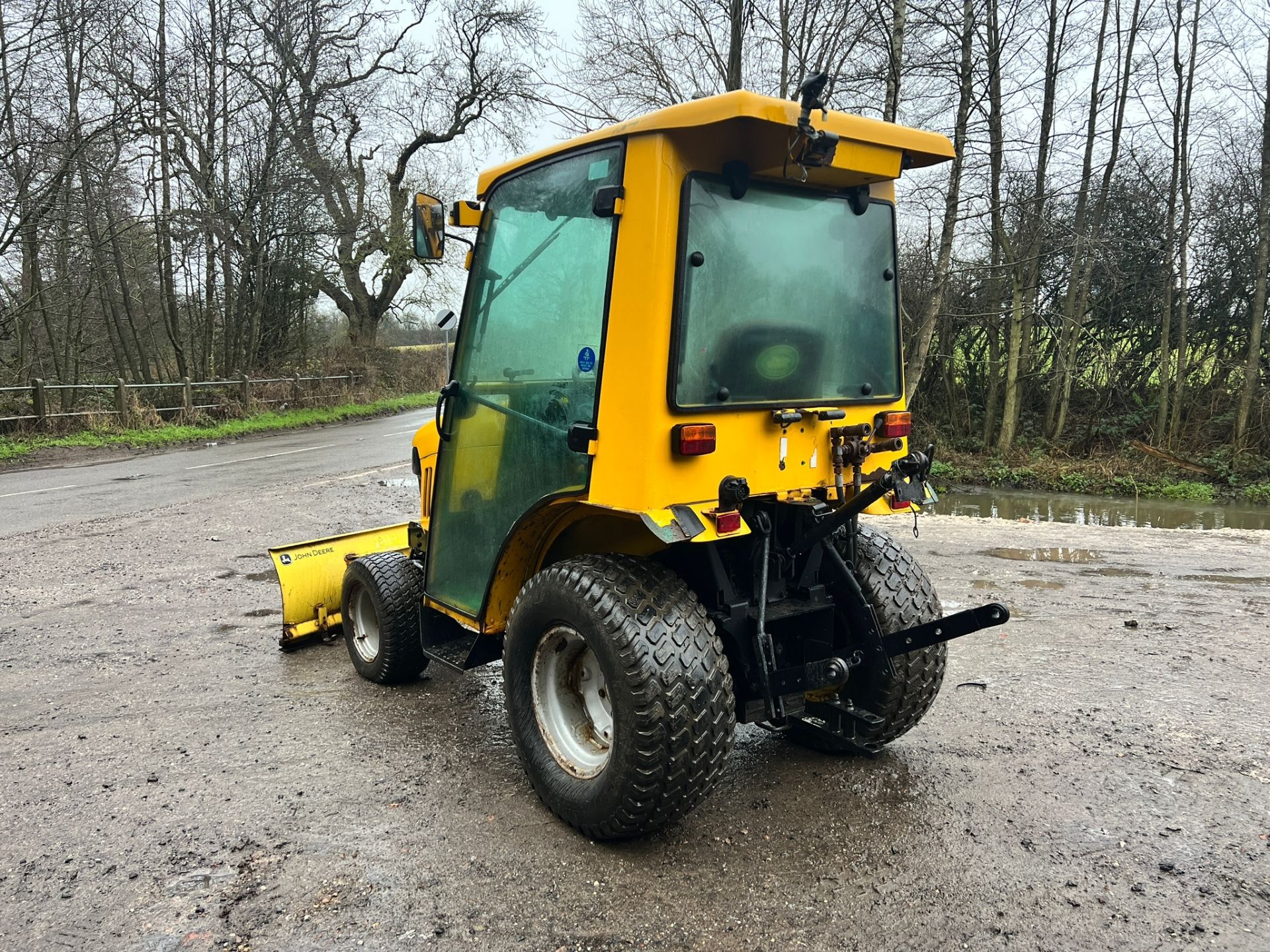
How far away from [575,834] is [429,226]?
2.32 m

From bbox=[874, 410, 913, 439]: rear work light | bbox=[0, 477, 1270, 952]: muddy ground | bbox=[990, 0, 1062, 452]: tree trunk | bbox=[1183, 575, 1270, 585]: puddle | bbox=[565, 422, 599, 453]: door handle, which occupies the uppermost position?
bbox=[990, 0, 1062, 452]: tree trunk

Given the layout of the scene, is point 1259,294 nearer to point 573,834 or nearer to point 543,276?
point 543,276

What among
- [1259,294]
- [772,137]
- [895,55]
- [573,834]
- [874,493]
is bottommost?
[573,834]

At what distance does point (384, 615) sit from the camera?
4113 millimetres

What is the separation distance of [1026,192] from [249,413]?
1710 cm

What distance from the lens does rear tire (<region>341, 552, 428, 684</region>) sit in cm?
412

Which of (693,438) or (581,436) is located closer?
(693,438)

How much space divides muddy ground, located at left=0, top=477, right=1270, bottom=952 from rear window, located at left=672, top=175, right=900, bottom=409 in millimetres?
1487

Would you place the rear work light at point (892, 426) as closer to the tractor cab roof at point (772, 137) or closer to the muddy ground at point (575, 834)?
the tractor cab roof at point (772, 137)

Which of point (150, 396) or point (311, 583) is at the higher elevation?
point (150, 396)

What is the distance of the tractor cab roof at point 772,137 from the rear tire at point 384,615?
214 centimetres

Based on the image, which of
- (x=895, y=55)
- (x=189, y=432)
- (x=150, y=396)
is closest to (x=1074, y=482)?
(x=895, y=55)

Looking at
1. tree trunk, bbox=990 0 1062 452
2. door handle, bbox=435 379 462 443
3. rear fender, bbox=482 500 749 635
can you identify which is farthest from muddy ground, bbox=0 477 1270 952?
tree trunk, bbox=990 0 1062 452

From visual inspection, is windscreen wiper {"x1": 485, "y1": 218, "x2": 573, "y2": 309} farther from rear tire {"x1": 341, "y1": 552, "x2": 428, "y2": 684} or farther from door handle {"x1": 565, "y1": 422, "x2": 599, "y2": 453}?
rear tire {"x1": 341, "y1": 552, "x2": 428, "y2": 684}
